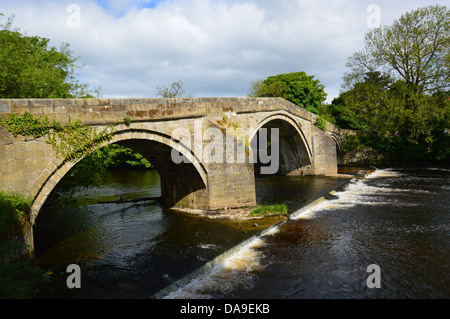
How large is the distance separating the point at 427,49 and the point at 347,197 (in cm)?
1982

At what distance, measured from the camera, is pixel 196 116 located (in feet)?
41.4

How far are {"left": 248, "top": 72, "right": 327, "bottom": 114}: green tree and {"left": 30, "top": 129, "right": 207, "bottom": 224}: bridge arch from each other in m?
25.3

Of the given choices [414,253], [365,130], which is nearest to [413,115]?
[365,130]

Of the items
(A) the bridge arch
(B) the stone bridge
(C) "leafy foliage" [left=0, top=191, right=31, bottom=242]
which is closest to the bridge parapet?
(B) the stone bridge

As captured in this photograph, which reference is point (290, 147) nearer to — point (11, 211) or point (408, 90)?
point (408, 90)

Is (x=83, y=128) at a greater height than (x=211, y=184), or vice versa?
(x=83, y=128)

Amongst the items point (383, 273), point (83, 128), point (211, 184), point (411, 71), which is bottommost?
point (383, 273)

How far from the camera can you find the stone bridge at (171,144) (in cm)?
804

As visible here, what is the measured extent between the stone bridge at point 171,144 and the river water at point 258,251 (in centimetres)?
162

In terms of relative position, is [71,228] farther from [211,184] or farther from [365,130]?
[365,130]

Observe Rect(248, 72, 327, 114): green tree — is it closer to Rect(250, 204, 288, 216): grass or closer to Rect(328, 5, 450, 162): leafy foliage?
Rect(328, 5, 450, 162): leafy foliage

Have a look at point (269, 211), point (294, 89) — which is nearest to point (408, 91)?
point (294, 89)

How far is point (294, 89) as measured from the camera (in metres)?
36.5

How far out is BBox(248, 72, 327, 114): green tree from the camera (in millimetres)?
36250
